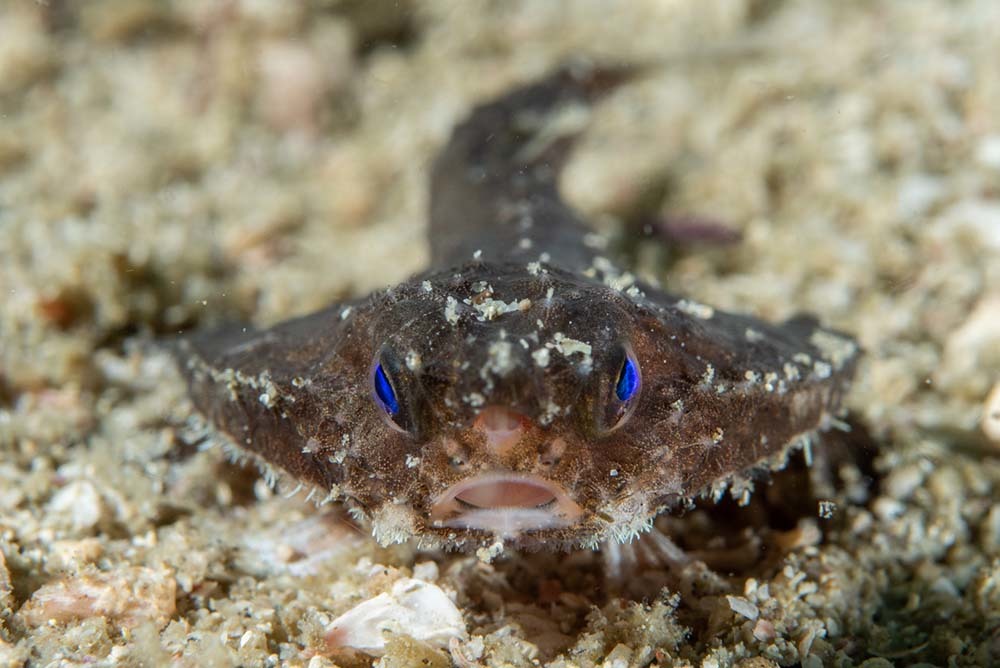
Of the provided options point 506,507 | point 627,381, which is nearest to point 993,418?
point 627,381

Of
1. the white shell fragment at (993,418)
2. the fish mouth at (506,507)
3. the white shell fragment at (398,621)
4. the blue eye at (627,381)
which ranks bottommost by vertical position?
the white shell fragment at (993,418)

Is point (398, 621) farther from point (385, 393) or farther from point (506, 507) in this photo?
point (385, 393)

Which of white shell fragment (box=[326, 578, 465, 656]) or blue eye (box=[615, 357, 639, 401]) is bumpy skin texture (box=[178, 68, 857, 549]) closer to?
blue eye (box=[615, 357, 639, 401])

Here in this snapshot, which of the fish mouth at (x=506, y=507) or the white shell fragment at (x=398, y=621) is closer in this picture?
the fish mouth at (x=506, y=507)

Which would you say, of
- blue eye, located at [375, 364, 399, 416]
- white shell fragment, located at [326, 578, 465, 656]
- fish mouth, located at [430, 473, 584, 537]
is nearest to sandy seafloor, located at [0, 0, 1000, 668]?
white shell fragment, located at [326, 578, 465, 656]

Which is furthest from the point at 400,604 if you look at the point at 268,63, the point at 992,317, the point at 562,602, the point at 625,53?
the point at 625,53

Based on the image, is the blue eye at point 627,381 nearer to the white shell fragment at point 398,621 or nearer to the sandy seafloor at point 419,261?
the sandy seafloor at point 419,261

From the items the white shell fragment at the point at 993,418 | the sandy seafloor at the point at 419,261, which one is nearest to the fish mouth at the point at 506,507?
the sandy seafloor at the point at 419,261

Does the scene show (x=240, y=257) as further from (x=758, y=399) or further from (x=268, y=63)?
(x=758, y=399)
